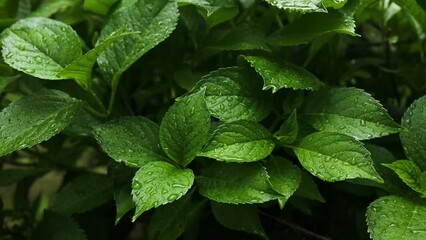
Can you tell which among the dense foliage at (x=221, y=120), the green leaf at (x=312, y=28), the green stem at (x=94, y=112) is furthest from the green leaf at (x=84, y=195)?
the green leaf at (x=312, y=28)

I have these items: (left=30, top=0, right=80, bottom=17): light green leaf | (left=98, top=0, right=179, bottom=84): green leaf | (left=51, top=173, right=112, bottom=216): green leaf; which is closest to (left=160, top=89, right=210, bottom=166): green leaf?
(left=98, top=0, right=179, bottom=84): green leaf

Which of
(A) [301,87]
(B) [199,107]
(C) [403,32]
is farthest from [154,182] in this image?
(C) [403,32]

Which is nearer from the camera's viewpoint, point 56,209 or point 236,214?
point 236,214

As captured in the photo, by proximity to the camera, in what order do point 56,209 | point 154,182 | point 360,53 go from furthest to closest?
point 360,53, point 56,209, point 154,182

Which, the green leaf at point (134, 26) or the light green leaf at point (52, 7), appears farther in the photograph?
the light green leaf at point (52, 7)

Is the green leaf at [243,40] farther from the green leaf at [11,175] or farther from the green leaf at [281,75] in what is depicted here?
the green leaf at [11,175]

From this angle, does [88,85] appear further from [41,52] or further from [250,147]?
[250,147]

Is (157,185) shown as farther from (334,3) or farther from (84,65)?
(334,3)
